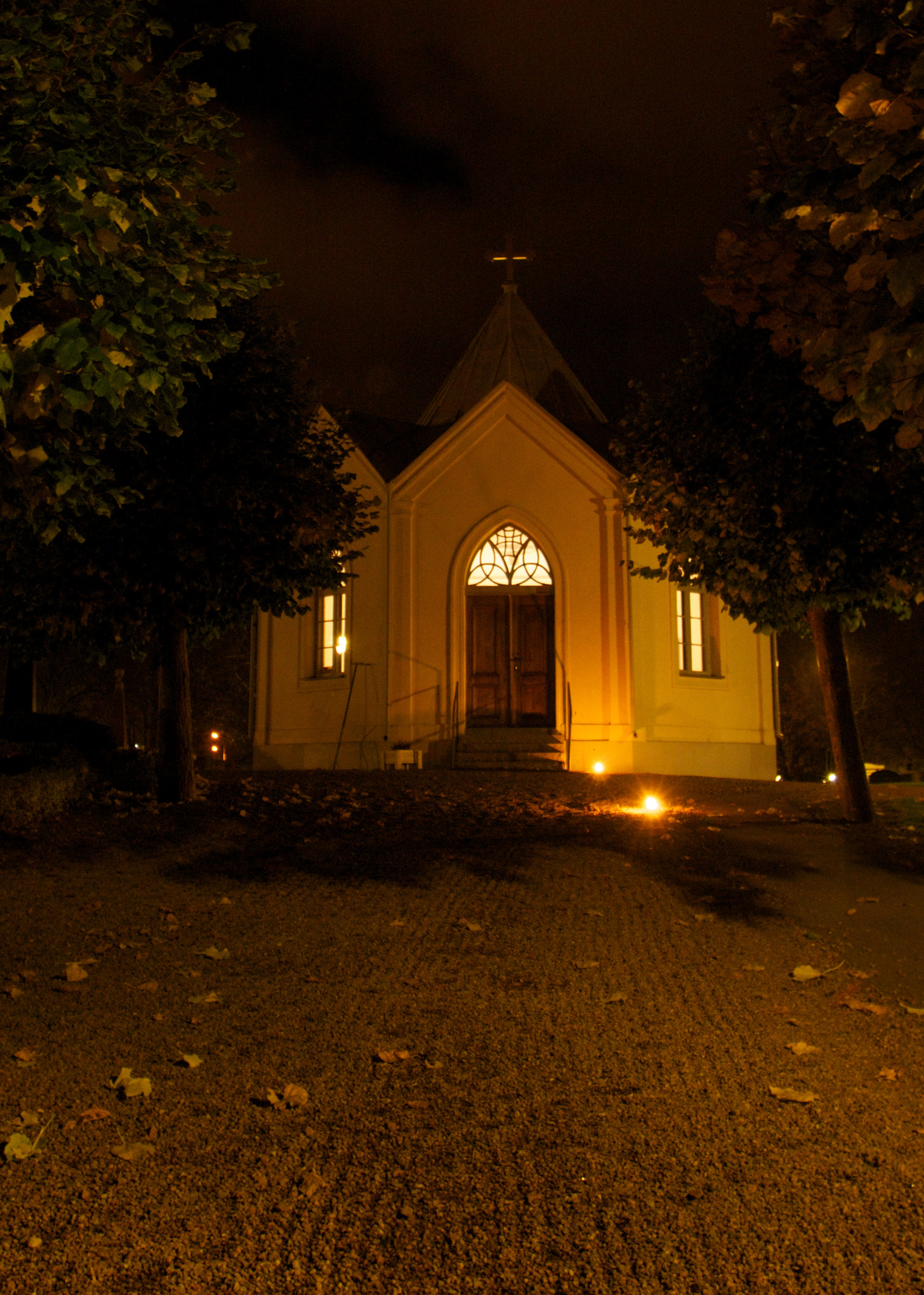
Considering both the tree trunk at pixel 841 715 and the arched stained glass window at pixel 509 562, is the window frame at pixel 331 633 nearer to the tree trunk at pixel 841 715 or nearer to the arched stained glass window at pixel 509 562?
the arched stained glass window at pixel 509 562

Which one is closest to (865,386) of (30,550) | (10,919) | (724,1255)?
(724,1255)

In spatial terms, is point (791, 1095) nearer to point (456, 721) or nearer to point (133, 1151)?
point (133, 1151)

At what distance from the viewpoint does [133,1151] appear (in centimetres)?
374

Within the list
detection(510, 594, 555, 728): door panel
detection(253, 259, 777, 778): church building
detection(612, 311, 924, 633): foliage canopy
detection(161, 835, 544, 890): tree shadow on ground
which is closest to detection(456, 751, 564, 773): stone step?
detection(253, 259, 777, 778): church building

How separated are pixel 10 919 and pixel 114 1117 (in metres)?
3.34

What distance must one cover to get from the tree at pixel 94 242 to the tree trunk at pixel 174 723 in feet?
15.8

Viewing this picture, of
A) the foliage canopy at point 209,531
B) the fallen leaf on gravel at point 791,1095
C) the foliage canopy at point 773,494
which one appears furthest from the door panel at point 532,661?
the fallen leaf on gravel at point 791,1095

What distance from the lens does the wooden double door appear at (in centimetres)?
1838

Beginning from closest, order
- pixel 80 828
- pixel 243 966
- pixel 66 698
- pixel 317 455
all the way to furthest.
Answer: pixel 243 966 → pixel 80 828 → pixel 317 455 → pixel 66 698

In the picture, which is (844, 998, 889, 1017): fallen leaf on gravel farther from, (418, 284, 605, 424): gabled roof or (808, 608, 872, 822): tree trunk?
(418, 284, 605, 424): gabled roof

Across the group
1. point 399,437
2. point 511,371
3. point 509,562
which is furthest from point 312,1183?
point 511,371

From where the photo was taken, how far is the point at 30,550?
34.1ft

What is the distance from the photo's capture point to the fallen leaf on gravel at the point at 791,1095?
4258 millimetres

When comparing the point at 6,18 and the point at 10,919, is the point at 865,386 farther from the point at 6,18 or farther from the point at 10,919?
the point at 10,919
